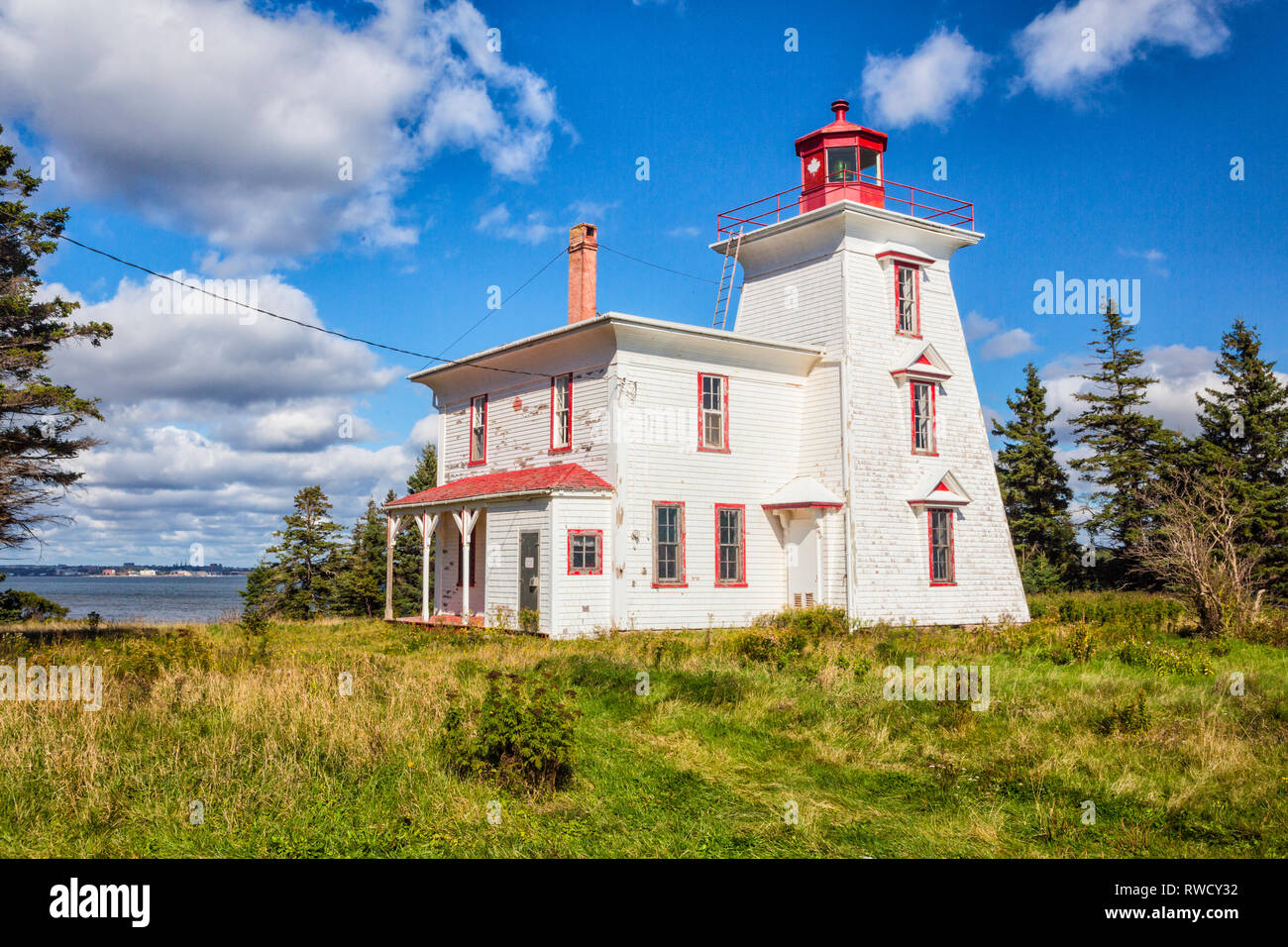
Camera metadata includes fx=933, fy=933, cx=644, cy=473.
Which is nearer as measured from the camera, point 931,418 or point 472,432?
point 931,418

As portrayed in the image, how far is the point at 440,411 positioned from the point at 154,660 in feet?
53.2

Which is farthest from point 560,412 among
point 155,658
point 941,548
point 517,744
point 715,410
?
point 517,744

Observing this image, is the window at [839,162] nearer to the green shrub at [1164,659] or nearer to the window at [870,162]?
the window at [870,162]

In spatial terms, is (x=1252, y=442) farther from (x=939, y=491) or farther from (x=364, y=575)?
(x=364, y=575)

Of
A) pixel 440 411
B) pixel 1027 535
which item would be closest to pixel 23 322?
Answer: pixel 440 411

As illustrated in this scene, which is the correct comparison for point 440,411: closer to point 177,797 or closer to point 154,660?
point 154,660

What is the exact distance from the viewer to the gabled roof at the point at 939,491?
2380 centimetres

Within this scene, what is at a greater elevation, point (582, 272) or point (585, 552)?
point (582, 272)

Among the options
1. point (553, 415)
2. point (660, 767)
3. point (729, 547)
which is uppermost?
point (553, 415)

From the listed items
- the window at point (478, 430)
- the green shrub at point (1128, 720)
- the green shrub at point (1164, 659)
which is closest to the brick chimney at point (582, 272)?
the window at point (478, 430)

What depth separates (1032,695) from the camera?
1266cm

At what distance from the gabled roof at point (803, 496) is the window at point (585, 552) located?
4.80 metres

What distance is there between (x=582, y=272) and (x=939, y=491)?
11.1m

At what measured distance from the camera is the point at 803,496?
22969 millimetres
